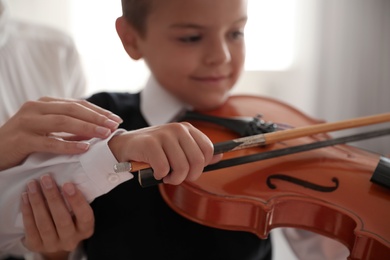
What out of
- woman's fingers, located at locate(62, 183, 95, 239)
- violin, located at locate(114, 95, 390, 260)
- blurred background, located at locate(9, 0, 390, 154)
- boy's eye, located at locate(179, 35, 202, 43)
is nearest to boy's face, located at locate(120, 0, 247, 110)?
boy's eye, located at locate(179, 35, 202, 43)

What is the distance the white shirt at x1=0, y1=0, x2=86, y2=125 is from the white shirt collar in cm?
31

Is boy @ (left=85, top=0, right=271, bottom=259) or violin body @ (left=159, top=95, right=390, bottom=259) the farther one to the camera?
boy @ (left=85, top=0, right=271, bottom=259)

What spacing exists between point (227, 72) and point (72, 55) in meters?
0.47

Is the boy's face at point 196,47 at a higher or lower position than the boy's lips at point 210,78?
higher

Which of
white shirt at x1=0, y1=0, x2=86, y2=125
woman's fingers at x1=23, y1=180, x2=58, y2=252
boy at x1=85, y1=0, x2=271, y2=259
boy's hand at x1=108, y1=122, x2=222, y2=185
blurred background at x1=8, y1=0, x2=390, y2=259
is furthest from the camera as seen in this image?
blurred background at x1=8, y1=0, x2=390, y2=259

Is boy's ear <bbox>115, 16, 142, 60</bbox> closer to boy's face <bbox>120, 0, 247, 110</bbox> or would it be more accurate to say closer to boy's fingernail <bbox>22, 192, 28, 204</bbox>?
boy's face <bbox>120, 0, 247, 110</bbox>

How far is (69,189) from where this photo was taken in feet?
1.56

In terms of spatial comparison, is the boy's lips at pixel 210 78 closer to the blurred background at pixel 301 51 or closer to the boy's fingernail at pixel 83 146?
the boy's fingernail at pixel 83 146

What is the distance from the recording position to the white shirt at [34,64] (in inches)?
34.6

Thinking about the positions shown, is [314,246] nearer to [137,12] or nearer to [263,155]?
[263,155]

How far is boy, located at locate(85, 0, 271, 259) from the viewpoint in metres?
0.60

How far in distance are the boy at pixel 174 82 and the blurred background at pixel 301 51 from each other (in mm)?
596

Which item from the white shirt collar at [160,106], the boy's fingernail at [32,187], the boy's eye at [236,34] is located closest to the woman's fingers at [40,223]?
the boy's fingernail at [32,187]

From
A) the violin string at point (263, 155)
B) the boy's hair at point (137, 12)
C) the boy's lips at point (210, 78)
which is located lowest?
the violin string at point (263, 155)
